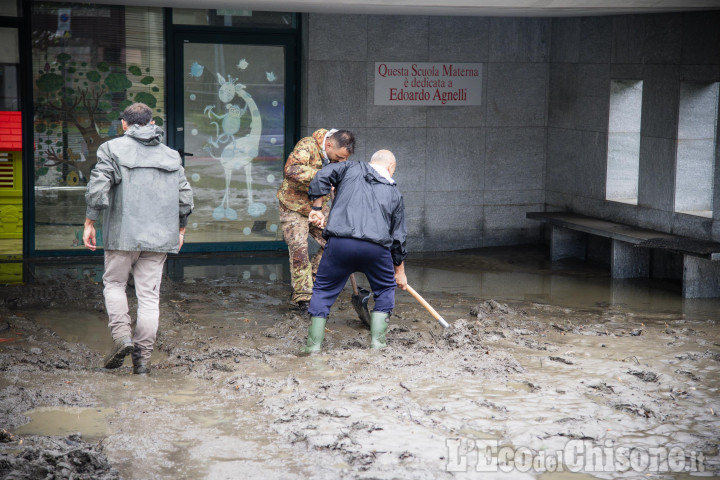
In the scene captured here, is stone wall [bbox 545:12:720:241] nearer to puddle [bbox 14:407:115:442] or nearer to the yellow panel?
puddle [bbox 14:407:115:442]

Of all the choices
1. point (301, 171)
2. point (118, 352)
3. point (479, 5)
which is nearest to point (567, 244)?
point (479, 5)

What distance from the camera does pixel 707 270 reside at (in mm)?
8352

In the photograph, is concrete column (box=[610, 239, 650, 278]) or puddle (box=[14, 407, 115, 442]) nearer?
puddle (box=[14, 407, 115, 442])

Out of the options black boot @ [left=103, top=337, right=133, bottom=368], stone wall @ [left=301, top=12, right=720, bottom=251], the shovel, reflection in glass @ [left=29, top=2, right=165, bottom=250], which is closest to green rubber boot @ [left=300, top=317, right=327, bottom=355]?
the shovel

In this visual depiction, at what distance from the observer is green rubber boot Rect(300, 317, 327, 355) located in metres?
6.13

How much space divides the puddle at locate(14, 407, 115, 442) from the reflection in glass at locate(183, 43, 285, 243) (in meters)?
5.60

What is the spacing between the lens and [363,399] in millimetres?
5043

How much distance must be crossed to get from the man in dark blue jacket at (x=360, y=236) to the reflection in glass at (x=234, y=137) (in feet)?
13.5

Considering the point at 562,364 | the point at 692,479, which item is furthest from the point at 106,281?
the point at 692,479

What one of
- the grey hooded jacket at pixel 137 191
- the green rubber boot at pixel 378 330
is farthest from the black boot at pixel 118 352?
the green rubber boot at pixel 378 330

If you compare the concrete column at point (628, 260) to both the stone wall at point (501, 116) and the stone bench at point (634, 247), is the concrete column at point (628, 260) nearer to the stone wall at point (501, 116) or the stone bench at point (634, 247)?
the stone bench at point (634, 247)

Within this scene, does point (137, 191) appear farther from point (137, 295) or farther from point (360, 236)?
point (360, 236)

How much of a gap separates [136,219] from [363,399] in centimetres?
189

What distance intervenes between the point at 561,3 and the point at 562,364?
3335 millimetres
